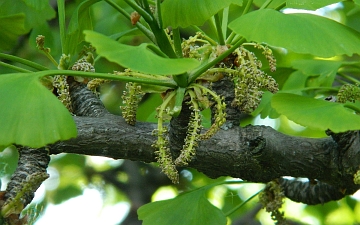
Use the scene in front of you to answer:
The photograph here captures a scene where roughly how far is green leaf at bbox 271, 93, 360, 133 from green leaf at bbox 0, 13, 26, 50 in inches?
21.0

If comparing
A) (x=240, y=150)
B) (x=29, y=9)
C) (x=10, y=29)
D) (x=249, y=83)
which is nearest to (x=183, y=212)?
(x=240, y=150)

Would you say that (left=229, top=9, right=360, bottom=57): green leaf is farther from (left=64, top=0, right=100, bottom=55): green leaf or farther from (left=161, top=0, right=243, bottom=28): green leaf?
(left=64, top=0, right=100, bottom=55): green leaf

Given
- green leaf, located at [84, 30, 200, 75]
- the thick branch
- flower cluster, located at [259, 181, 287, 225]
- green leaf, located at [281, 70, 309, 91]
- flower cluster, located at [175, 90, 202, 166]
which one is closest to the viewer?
green leaf, located at [84, 30, 200, 75]

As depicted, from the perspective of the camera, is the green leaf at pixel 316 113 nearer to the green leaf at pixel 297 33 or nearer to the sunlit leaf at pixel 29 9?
the green leaf at pixel 297 33

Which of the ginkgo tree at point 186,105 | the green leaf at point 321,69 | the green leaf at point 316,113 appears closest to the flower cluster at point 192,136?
the ginkgo tree at point 186,105

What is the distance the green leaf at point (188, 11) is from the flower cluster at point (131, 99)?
0.11 meters

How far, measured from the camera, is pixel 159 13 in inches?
32.9

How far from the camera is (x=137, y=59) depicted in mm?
676

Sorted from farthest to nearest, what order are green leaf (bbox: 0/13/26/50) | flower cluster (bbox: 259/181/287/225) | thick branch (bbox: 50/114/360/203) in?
flower cluster (bbox: 259/181/287/225) < green leaf (bbox: 0/13/26/50) < thick branch (bbox: 50/114/360/203)

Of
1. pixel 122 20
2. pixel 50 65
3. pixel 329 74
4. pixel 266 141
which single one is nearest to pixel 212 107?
pixel 266 141

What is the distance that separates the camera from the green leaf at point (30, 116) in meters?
0.68

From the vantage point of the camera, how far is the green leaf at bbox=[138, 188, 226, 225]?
0.95 m

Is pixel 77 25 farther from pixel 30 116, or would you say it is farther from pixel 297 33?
pixel 297 33

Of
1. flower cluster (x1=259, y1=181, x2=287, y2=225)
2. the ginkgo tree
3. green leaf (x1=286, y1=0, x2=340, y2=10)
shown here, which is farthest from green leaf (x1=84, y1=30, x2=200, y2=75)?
flower cluster (x1=259, y1=181, x2=287, y2=225)
